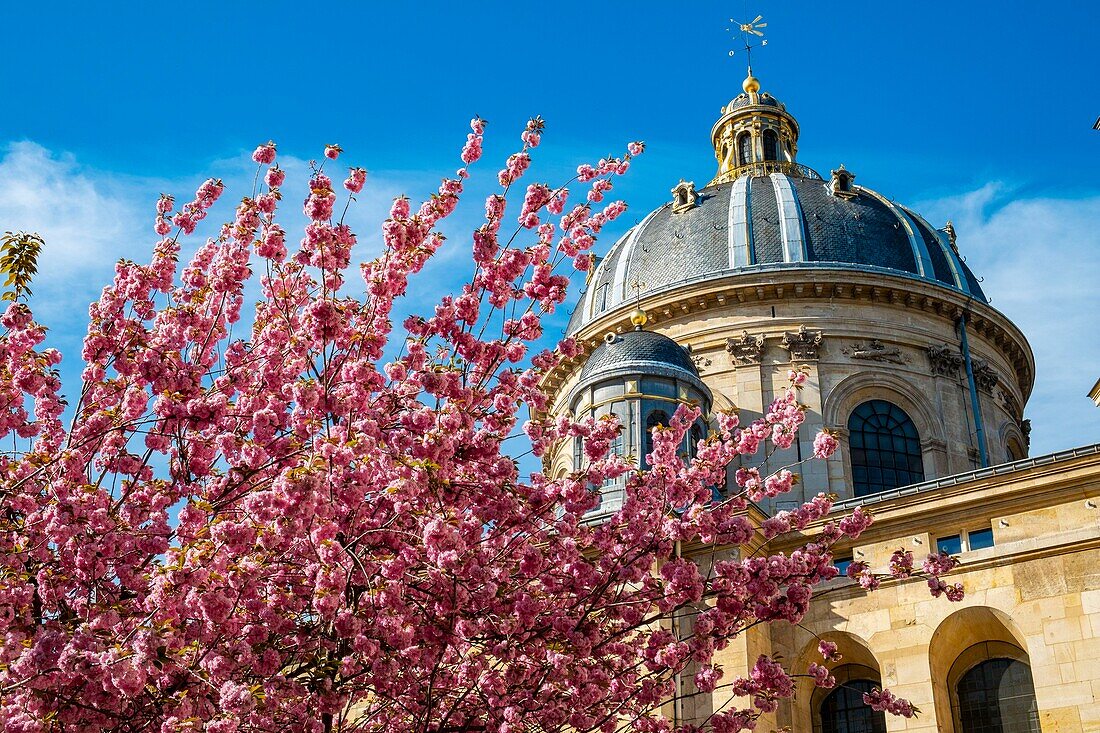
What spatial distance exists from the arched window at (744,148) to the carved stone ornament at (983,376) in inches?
555

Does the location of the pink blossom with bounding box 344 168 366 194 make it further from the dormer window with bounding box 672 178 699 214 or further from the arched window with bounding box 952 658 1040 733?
the dormer window with bounding box 672 178 699 214

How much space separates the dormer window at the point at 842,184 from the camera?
42344mm

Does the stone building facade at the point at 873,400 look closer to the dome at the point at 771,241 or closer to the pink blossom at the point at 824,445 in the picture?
the dome at the point at 771,241

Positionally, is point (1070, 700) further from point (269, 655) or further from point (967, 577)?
point (269, 655)

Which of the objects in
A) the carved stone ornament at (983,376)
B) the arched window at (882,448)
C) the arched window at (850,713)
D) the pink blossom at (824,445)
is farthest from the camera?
the carved stone ornament at (983,376)

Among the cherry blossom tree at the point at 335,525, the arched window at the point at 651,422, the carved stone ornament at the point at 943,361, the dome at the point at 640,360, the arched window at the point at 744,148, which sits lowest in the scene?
the cherry blossom tree at the point at 335,525

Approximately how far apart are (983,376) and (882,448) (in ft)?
16.0

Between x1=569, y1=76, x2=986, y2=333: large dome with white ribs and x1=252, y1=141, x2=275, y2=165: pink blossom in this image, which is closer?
x1=252, y1=141, x2=275, y2=165: pink blossom

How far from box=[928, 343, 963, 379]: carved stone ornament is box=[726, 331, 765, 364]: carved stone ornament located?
5333mm

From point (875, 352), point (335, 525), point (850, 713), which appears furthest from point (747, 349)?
point (335, 525)

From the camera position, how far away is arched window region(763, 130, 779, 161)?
1880 inches

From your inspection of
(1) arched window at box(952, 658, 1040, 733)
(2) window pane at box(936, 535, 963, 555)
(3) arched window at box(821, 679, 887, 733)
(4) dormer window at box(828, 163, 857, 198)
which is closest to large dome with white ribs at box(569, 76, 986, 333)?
(4) dormer window at box(828, 163, 857, 198)

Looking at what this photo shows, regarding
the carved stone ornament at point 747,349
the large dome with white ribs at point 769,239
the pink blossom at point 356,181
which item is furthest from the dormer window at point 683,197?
the pink blossom at point 356,181

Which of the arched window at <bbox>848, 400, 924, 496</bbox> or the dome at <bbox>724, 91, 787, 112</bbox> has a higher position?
the dome at <bbox>724, 91, 787, 112</bbox>
